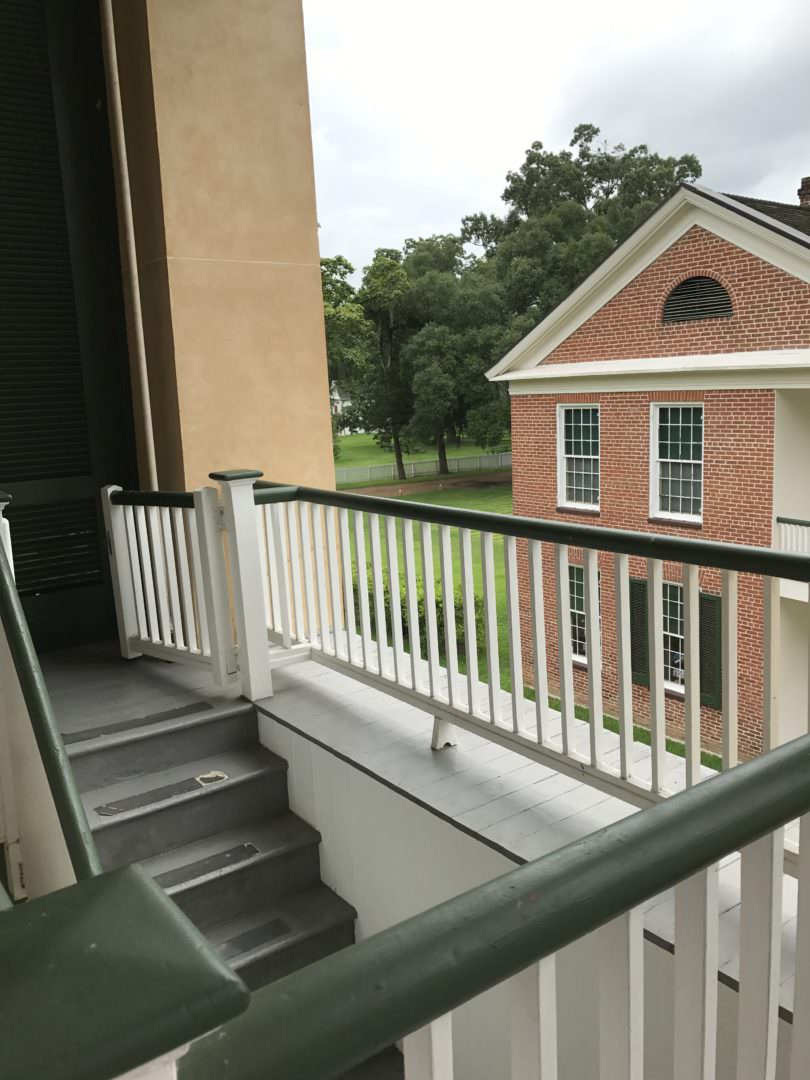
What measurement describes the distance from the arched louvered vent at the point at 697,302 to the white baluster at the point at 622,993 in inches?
605

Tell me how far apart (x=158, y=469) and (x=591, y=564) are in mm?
2742

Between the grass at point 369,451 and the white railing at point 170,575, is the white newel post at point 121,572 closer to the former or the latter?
the white railing at point 170,575

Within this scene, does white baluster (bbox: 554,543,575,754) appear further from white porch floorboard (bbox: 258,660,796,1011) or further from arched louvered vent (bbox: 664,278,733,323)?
arched louvered vent (bbox: 664,278,733,323)

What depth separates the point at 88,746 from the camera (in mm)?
3053

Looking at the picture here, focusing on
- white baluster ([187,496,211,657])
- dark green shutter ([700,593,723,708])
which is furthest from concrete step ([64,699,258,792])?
dark green shutter ([700,593,723,708])

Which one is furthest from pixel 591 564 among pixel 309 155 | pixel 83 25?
pixel 83 25

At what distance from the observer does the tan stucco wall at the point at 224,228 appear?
401cm

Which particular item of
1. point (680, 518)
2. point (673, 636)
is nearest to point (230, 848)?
point (680, 518)

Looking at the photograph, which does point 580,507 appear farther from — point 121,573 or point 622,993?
point 622,993

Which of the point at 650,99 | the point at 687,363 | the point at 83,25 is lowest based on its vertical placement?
the point at 687,363

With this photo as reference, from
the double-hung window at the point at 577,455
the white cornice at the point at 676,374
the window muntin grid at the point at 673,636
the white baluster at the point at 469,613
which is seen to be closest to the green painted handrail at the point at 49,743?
the white baluster at the point at 469,613

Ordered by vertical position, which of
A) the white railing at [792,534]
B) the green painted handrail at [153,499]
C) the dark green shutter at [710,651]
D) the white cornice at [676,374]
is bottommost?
the dark green shutter at [710,651]

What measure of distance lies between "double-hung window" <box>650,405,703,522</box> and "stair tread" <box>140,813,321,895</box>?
38.9ft

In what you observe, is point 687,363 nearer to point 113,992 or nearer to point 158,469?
point 158,469
